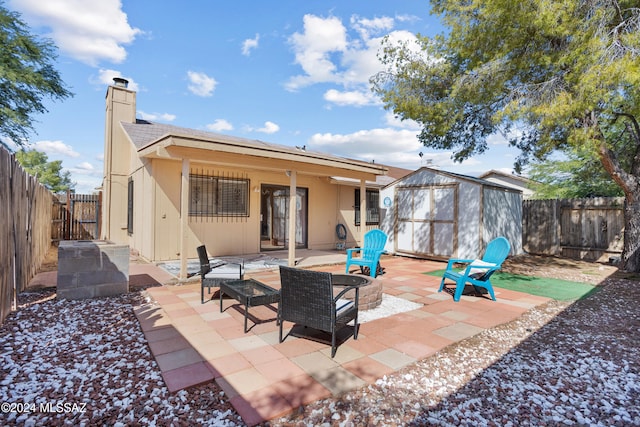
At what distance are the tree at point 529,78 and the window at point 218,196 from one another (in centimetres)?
488

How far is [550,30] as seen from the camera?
19.9 ft

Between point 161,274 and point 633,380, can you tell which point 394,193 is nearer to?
point 161,274


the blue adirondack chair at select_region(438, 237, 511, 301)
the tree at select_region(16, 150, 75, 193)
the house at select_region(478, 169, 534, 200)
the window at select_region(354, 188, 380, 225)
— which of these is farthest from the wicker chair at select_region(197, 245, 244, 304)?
the tree at select_region(16, 150, 75, 193)

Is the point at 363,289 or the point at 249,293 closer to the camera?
the point at 249,293

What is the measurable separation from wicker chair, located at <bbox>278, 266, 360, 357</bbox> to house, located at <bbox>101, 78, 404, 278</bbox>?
336 cm

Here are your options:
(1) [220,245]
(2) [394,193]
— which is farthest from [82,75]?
(2) [394,193]

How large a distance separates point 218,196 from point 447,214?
677 centimetres

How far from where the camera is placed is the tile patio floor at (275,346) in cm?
264

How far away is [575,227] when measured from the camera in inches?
427

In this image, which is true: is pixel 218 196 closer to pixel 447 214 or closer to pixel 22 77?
pixel 447 214

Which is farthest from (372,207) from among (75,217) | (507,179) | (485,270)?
(507,179)

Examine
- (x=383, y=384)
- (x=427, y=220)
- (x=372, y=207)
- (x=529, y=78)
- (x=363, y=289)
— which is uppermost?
(x=529, y=78)

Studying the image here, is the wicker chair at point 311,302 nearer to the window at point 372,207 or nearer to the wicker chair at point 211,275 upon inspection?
the wicker chair at point 211,275

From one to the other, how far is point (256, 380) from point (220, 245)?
692 centimetres
